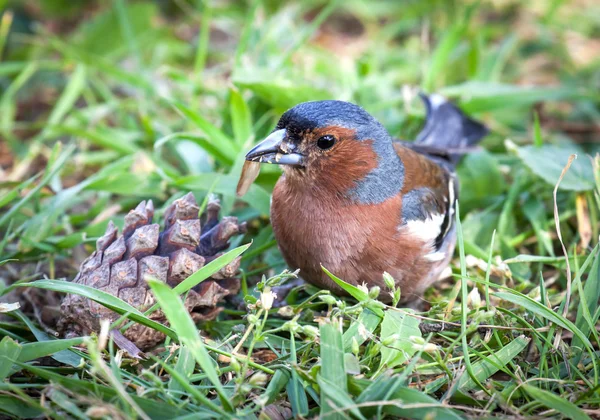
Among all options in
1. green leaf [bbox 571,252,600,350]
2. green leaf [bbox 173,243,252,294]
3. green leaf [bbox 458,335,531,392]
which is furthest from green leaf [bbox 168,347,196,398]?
green leaf [bbox 571,252,600,350]

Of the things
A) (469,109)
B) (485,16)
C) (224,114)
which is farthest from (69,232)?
(485,16)

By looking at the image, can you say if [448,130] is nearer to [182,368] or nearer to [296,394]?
[296,394]

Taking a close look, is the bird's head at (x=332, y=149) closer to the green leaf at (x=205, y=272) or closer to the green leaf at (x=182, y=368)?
the green leaf at (x=205, y=272)

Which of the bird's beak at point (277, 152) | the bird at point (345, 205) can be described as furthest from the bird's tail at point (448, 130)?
the bird's beak at point (277, 152)

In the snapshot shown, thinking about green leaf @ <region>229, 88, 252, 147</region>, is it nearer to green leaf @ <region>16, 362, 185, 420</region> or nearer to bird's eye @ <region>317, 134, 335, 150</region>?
bird's eye @ <region>317, 134, 335, 150</region>

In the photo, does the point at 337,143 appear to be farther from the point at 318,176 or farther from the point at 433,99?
the point at 433,99

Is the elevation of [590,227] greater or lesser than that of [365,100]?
lesser

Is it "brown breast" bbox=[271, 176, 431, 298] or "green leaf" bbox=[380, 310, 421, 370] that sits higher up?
"brown breast" bbox=[271, 176, 431, 298]
